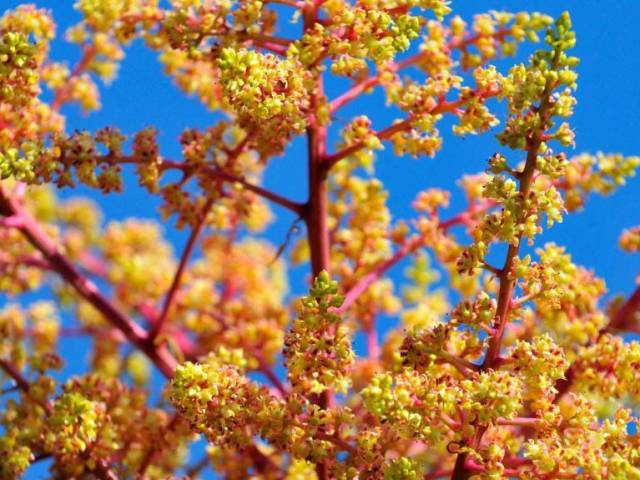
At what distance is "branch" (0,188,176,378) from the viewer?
3625 mm

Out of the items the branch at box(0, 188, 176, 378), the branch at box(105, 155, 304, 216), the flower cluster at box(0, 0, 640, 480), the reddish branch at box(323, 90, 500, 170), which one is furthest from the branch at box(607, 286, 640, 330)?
the branch at box(0, 188, 176, 378)

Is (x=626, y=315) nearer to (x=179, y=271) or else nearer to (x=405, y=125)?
(x=405, y=125)

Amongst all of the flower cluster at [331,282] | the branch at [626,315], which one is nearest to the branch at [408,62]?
the flower cluster at [331,282]

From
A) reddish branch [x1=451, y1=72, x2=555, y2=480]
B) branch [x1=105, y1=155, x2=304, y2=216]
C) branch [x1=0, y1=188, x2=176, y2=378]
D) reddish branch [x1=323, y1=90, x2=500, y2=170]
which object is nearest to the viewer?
reddish branch [x1=451, y1=72, x2=555, y2=480]

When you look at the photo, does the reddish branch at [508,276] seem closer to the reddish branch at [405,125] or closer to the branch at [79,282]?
the reddish branch at [405,125]

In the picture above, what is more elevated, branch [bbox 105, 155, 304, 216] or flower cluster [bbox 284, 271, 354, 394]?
branch [bbox 105, 155, 304, 216]

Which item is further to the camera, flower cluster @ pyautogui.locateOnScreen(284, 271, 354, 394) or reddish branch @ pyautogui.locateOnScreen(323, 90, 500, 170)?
reddish branch @ pyautogui.locateOnScreen(323, 90, 500, 170)

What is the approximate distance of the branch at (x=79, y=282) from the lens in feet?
11.9

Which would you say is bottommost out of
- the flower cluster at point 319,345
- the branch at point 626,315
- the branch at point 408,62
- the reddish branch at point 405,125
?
the flower cluster at point 319,345

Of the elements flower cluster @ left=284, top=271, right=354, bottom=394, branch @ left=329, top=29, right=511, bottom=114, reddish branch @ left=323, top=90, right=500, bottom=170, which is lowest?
flower cluster @ left=284, top=271, right=354, bottom=394

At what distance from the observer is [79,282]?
3.69 meters

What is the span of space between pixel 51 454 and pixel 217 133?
114cm

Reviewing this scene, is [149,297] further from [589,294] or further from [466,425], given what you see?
[466,425]

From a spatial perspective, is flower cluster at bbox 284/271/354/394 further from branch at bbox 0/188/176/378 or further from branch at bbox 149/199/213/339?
branch at bbox 0/188/176/378
